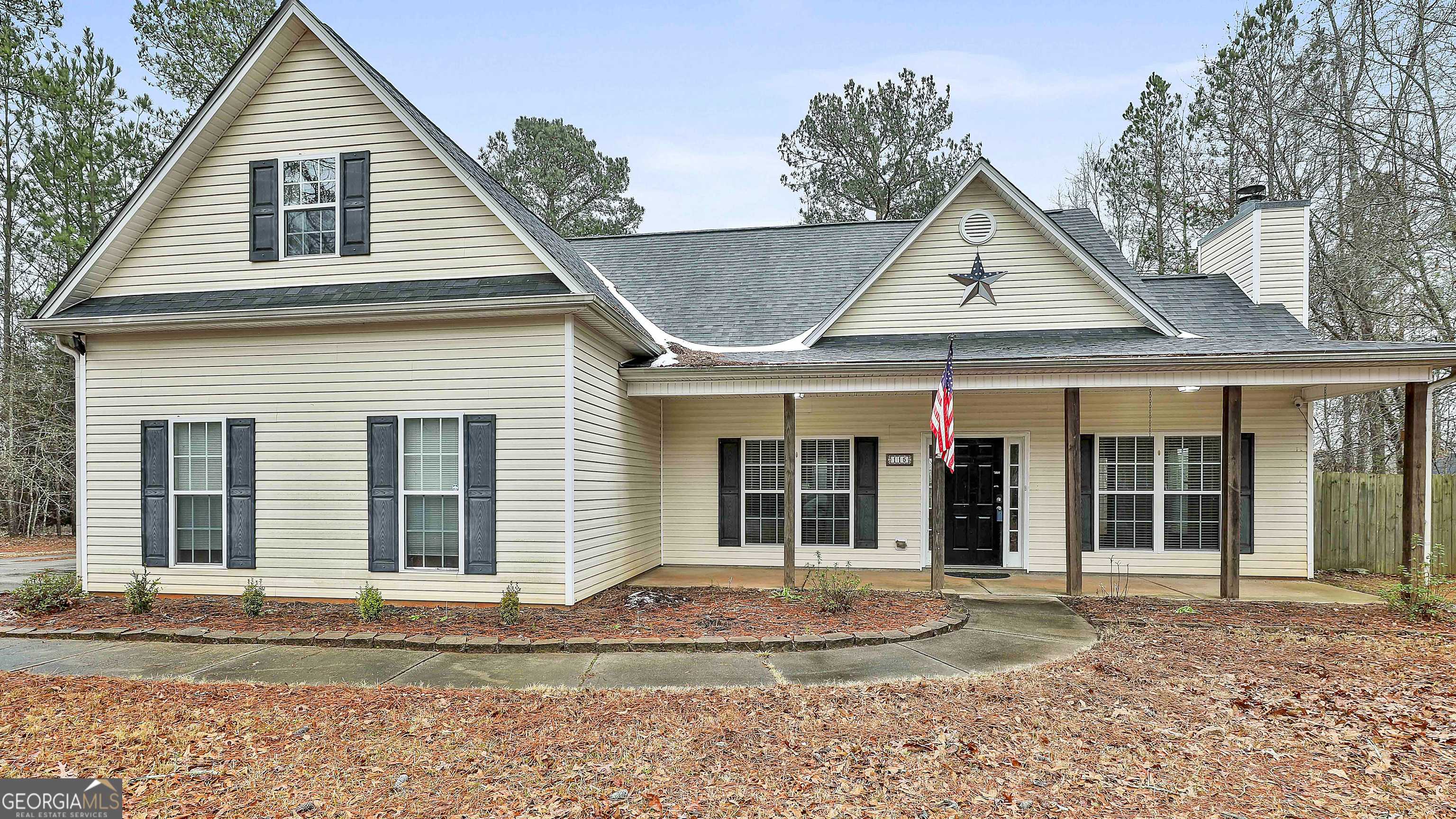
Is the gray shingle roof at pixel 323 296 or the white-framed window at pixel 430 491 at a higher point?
the gray shingle roof at pixel 323 296

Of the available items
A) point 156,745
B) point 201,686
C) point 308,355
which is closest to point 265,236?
point 308,355

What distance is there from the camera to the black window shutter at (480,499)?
26.0ft

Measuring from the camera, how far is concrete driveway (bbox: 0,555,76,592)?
9.98m

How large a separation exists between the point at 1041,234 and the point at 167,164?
10383 millimetres

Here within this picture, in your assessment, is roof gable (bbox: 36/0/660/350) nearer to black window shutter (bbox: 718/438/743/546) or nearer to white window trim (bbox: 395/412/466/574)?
white window trim (bbox: 395/412/466/574)

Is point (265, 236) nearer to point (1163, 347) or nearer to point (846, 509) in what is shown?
point (846, 509)

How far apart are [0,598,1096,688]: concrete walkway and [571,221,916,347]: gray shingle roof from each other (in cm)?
514

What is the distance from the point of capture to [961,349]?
947cm

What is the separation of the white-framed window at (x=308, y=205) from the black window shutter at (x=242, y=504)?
2.03m

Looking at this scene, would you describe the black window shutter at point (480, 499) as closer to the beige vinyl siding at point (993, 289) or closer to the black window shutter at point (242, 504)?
the black window shutter at point (242, 504)

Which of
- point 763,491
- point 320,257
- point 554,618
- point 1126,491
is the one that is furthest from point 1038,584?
point 320,257

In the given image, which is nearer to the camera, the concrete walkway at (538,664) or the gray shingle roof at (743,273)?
the concrete walkway at (538,664)

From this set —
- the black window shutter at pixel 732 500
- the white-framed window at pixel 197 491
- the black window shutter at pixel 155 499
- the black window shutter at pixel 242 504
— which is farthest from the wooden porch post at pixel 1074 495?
the black window shutter at pixel 155 499

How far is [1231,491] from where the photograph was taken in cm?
838
